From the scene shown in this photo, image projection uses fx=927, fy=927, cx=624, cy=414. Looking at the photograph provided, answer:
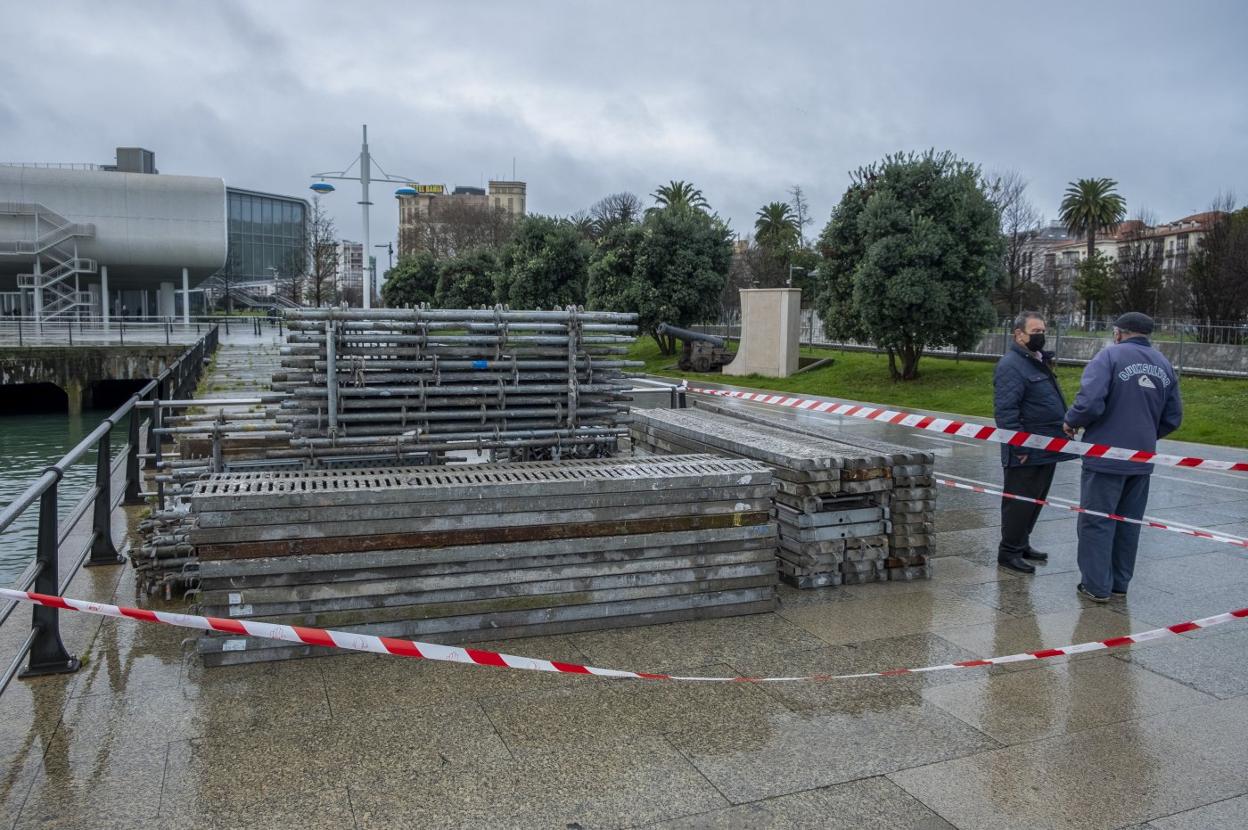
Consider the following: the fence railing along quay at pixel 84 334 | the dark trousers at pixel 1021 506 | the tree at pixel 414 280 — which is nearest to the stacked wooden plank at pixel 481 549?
the dark trousers at pixel 1021 506

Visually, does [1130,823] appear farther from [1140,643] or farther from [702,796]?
[1140,643]

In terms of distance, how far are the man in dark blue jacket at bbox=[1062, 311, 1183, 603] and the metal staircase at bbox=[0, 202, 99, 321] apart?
46.3 m

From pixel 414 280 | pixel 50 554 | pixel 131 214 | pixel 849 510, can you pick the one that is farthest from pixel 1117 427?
pixel 414 280

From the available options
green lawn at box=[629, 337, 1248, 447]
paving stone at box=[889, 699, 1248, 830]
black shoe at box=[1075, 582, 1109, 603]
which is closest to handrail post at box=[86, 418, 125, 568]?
paving stone at box=[889, 699, 1248, 830]

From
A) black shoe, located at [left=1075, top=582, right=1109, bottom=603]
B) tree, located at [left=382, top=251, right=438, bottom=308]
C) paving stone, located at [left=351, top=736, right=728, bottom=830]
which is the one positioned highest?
tree, located at [left=382, top=251, right=438, bottom=308]

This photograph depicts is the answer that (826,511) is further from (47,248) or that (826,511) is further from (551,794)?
(47,248)

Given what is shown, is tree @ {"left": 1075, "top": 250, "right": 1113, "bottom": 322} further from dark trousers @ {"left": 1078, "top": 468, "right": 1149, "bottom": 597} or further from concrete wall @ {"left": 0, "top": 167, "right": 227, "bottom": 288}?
dark trousers @ {"left": 1078, "top": 468, "right": 1149, "bottom": 597}

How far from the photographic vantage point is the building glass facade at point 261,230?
310 ft

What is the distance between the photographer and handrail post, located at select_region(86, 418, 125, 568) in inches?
281

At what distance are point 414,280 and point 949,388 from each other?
143ft

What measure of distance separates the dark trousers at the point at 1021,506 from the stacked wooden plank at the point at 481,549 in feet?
7.91

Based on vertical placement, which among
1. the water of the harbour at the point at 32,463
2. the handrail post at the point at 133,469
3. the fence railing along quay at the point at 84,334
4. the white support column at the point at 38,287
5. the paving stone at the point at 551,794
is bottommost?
the water of the harbour at the point at 32,463

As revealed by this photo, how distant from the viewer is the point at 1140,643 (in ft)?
19.2

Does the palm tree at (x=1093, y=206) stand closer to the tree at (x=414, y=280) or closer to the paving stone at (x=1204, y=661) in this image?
the tree at (x=414, y=280)
